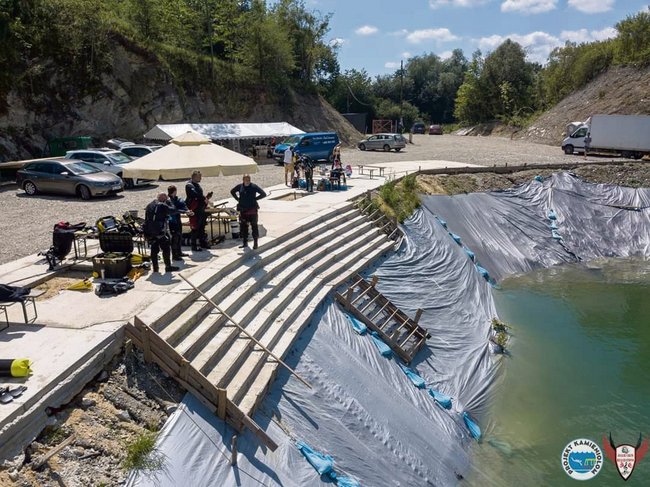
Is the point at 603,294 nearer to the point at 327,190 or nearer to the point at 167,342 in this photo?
the point at 327,190

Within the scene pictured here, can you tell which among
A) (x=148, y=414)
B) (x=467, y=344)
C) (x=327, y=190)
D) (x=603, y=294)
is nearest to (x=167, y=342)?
(x=148, y=414)

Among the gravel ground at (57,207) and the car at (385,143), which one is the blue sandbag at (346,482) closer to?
the gravel ground at (57,207)

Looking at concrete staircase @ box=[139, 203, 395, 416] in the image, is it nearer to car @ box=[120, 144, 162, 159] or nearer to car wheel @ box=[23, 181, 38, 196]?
car wheel @ box=[23, 181, 38, 196]

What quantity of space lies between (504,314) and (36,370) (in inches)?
479

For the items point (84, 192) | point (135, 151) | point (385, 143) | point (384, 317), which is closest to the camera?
point (384, 317)

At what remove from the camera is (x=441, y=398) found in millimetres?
10008

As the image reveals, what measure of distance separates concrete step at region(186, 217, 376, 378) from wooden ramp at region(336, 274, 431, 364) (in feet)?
3.30

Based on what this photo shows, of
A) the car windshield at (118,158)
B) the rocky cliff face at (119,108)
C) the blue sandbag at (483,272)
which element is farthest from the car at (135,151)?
the blue sandbag at (483,272)

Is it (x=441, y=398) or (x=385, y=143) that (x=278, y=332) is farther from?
(x=385, y=143)

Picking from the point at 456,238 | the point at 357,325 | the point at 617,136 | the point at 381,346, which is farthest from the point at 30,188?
the point at 617,136

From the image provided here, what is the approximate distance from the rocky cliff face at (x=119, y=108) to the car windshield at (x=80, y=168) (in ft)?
33.6

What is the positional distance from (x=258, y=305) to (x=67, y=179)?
1187 cm

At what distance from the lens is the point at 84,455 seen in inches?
209

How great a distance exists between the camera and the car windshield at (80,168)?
58.9ft
